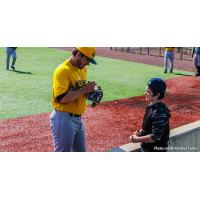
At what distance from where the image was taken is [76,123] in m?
3.46

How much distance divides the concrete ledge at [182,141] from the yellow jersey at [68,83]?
606 mm

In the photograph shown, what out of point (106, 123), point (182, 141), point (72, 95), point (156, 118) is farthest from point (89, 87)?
point (106, 123)

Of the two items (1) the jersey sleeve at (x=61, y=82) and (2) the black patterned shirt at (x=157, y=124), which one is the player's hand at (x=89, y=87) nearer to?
(1) the jersey sleeve at (x=61, y=82)

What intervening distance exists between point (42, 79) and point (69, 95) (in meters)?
3.97

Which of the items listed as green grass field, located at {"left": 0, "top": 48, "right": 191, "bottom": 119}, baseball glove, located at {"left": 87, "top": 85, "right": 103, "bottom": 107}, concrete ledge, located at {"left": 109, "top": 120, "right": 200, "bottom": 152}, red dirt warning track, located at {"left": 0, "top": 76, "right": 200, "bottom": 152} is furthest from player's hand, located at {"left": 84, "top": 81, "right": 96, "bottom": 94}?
green grass field, located at {"left": 0, "top": 48, "right": 191, "bottom": 119}

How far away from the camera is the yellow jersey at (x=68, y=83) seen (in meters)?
3.31

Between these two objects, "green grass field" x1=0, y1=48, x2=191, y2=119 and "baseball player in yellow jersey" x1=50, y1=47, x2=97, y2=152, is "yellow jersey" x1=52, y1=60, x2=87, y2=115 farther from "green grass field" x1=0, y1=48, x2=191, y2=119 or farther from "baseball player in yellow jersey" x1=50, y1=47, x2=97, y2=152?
"green grass field" x1=0, y1=48, x2=191, y2=119

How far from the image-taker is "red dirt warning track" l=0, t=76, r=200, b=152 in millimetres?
4734

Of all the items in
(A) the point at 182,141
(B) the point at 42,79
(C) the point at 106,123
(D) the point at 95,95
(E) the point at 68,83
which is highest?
(E) the point at 68,83

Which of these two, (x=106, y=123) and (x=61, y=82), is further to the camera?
(x=106, y=123)

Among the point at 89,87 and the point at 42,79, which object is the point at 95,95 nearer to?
the point at 89,87

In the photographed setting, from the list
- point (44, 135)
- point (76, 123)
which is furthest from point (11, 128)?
point (76, 123)

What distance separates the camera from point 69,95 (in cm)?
330

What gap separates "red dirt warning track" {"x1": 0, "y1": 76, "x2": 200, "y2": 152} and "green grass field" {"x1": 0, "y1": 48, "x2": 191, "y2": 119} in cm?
35
